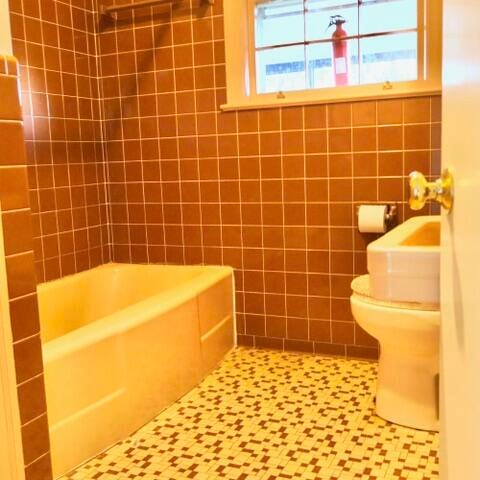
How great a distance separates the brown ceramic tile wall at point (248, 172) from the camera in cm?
261

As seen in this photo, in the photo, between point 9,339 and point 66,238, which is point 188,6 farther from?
point 9,339

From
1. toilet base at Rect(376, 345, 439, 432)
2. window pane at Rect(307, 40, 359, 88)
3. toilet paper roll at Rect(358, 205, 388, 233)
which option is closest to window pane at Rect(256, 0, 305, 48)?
window pane at Rect(307, 40, 359, 88)

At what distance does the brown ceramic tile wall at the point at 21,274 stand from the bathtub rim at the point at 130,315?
15.2 inches

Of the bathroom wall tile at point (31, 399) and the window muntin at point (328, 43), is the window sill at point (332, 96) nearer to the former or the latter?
the window muntin at point (328, 43)

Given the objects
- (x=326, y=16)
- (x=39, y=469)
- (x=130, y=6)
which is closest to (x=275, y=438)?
(x=39, y=469)

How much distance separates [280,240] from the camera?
283 centimetres

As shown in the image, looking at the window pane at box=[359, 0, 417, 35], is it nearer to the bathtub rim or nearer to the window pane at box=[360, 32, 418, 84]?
the window pane at box=[360, 32, 418, 84]

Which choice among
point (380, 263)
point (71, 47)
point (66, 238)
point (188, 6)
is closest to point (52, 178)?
point (66, 238)

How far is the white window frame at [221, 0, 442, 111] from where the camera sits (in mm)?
2461

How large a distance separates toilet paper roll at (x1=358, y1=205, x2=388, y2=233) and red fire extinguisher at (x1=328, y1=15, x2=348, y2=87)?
24.6 inches

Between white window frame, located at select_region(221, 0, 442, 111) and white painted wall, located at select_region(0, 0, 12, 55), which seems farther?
white window frame, located at select_region(221, 0, 442, 111)

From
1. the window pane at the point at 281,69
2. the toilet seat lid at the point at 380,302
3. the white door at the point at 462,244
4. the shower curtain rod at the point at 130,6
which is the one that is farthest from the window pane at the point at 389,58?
the white door at the point at 462,244

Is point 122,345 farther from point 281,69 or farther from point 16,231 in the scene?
point 281,69

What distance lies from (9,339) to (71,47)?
204 cm
